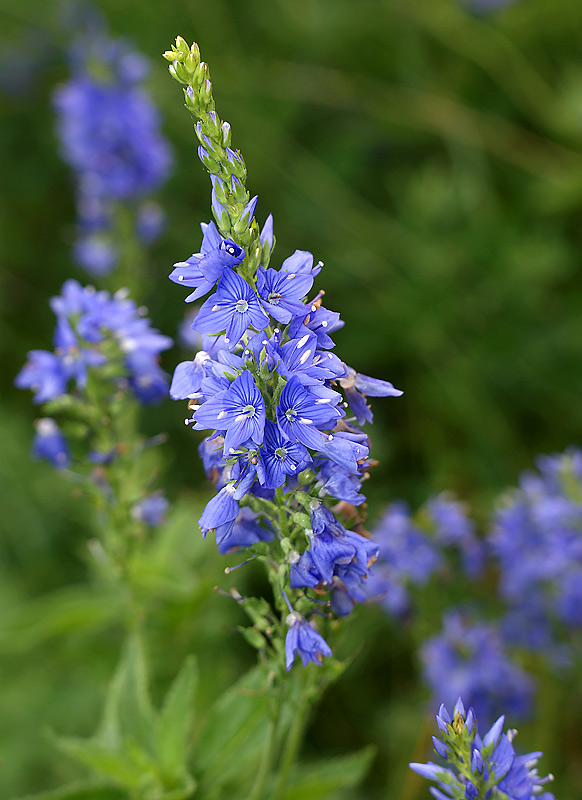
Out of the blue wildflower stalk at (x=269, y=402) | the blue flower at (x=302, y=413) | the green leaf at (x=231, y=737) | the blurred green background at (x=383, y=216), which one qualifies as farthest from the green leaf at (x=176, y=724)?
the blurred green background at (x=383, y=216)

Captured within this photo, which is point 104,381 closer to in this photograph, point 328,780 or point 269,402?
point 269,402

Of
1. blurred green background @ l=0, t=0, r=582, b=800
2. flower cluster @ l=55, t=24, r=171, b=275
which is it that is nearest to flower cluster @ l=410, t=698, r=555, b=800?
blurred green background @ l=0, t=0, r=582, b=800

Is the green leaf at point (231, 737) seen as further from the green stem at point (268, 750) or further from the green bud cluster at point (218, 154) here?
the green bud cluster at point (218, 154)

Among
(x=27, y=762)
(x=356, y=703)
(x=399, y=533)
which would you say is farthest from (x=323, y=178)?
(x=27, y=762)

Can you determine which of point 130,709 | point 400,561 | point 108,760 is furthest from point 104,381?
point 400,561

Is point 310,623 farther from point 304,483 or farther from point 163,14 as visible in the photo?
point 163,14

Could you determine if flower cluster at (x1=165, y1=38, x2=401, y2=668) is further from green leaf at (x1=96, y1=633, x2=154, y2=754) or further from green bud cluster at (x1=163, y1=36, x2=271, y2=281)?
A: green leaf at (x1=96, y1=633, x2=154, y2=754)

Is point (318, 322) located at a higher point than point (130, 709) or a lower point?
higher
